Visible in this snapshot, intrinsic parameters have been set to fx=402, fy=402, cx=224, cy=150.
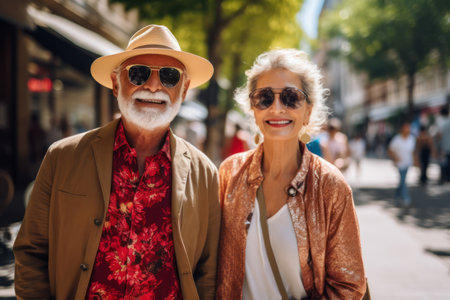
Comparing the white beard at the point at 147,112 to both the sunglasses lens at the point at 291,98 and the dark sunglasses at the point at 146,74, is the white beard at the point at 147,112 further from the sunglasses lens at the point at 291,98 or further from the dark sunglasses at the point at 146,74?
the sunglasses lens at the point at 291,98

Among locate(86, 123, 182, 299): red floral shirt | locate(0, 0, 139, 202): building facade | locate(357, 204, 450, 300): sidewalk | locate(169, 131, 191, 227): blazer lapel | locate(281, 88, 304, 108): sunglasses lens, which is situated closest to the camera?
locate(86, 123, 182, 299): red floral shirt

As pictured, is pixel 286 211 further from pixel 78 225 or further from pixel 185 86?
pixel 78 225

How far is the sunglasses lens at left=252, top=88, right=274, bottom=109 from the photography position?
7.34 feet

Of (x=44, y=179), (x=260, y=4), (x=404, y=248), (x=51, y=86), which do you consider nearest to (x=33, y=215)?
(x=44, y=179)

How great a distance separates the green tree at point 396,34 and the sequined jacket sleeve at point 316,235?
15.7m

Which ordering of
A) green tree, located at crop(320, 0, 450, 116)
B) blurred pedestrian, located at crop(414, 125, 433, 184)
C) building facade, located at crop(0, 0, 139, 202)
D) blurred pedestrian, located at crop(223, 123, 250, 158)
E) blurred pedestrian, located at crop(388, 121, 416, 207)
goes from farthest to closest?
green tree, located at crop(320, 0, 450, 116), blurred pedestrian, located at crop(414, 125, 433, 184), blurred pedestrian, located at crop(388, 121, 416, 207), blurred pedestrian, located at crop(223, 123, 250, 158), building facade, located at crop(0, 0, 139, 202)

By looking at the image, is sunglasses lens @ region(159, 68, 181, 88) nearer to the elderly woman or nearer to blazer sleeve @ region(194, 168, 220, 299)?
the elderly woman

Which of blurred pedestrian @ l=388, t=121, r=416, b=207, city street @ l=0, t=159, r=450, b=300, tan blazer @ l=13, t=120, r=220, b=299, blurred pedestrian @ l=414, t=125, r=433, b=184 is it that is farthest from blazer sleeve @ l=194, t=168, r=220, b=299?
blurred pedestrian @ l=414, t=125, r=433, b=184

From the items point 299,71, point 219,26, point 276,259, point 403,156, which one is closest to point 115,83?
point 299,71

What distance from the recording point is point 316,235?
2018 millimetres

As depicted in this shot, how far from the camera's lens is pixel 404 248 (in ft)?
19.7

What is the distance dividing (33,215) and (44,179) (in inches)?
7.1

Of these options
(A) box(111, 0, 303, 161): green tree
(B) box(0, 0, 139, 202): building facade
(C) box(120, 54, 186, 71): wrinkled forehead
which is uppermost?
(A) box(111, 0, 303, 161): green tree

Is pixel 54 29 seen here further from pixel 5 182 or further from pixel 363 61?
pixel 363 61
